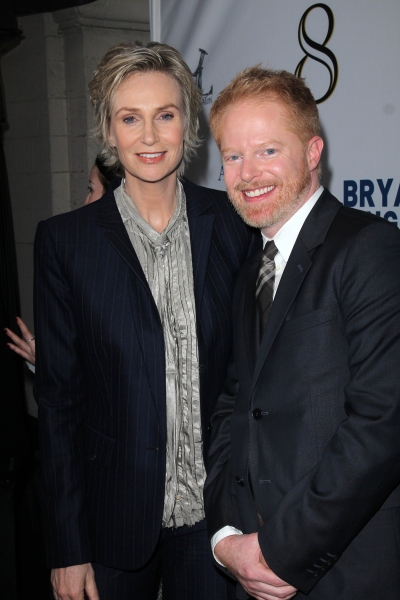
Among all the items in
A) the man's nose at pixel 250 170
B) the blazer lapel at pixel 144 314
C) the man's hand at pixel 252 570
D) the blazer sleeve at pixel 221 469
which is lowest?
the man's hand at pixel 252 570

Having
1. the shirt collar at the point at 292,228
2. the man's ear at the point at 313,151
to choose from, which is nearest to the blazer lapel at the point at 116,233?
the shirt collar at the point at 292,228

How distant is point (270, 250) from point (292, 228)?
0.09 meters

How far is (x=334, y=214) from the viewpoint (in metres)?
1.30

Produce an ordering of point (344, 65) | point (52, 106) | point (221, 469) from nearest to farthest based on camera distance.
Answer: point (221, 469)
point (344, 65)
point (52, 106)

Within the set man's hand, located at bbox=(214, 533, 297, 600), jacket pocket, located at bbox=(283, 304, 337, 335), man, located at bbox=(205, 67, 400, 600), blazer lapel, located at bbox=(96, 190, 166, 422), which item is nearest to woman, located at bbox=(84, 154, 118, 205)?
blazer lapel, located at bbox=(96, 190, 166, 422)

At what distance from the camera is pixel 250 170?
1.34 metres

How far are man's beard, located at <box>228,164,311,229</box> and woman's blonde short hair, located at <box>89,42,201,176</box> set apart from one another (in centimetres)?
42

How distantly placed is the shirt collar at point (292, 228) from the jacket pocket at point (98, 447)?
64cm

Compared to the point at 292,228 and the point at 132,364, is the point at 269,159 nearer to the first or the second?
the point at 292,228

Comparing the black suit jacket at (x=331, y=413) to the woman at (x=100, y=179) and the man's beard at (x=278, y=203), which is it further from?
the woman at (x=100, y=179)

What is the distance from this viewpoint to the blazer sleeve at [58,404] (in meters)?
1.54

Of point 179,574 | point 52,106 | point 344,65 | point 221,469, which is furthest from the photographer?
point 52,106

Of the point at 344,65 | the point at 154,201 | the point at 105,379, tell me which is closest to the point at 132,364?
the point at 105,379

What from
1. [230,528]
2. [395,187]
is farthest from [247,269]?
[395,187]
